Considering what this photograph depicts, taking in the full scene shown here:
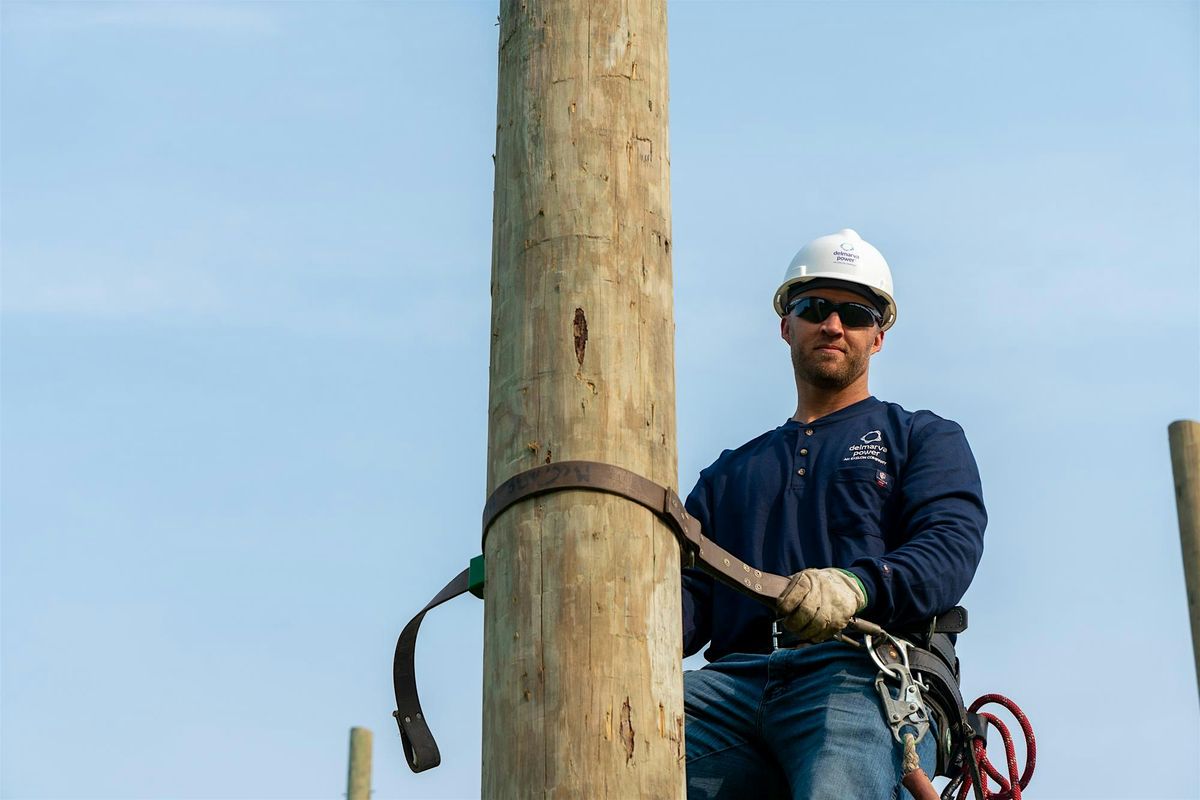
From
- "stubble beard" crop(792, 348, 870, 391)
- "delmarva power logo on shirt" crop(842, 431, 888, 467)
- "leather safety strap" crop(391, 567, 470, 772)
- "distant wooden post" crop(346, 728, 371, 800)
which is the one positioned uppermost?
"distant wooden post" crop(346, 728, 371, 800)

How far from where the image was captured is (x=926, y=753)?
4402 mm

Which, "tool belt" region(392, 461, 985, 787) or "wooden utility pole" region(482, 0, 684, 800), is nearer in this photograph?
"wooden utility pole" region(482, 0, 684, 800)

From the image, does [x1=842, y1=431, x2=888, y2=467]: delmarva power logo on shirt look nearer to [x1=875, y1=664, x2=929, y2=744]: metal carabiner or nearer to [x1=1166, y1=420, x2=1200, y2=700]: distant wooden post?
[x1=875, y1=664, x2=929, y2=744]: metal carabiner

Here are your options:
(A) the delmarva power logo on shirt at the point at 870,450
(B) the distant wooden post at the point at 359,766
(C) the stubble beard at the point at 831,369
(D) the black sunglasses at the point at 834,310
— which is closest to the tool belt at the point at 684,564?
(A) the delmarva power logo on shirt at the point at 870,450

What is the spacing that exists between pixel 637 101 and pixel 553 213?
1.07ft

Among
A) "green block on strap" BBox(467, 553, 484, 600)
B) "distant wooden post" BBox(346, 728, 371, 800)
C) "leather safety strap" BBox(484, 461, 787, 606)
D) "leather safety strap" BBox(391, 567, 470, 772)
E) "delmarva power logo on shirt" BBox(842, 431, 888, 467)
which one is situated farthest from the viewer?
"distant wooden post" BBox(346, 728, 371, 800)

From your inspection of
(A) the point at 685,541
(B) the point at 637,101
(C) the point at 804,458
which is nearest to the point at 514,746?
(A) the point at 685,541

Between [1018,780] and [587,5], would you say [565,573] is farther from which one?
[1018,780]

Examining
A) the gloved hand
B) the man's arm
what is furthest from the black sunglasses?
the gloved hand

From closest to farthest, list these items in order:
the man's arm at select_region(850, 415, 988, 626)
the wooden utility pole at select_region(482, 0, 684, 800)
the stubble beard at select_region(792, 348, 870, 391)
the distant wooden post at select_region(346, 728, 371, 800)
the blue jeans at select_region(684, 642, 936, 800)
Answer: the wooden utility pole at select_region(482, 0, 684, 800), the blue jeans at select_region(684, 642, 936, 800), the man's arm at select_region(850, 415, 988, 626), the stubble beard at select_region(792, 348, 870, 391), the distant wooden post at select_region(346, 728, 371, 800)

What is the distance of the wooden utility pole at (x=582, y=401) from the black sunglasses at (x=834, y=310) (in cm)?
145

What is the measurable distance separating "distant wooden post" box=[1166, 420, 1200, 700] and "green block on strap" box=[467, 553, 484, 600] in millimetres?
4473

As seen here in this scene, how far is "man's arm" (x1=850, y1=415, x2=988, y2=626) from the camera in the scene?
4.35 metres

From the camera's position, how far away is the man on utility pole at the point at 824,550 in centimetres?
428
